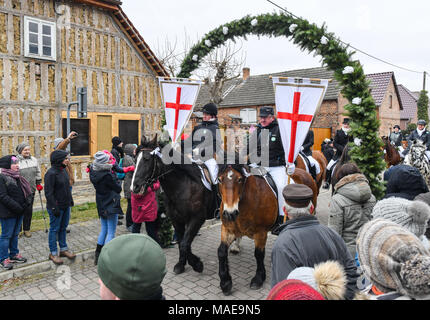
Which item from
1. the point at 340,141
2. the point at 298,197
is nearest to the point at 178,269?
the point at 298,197

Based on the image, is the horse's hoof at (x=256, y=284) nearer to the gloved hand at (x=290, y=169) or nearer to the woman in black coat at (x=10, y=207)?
the gloved hand at (x=290, y=169)

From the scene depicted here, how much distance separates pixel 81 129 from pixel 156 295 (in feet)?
38.4

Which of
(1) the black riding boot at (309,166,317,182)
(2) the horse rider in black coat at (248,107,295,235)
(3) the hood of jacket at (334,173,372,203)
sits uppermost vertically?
(2) the horse rider in black coat at (248,107,295,235)

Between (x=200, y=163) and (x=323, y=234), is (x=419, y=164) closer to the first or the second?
(x=200, y=163)

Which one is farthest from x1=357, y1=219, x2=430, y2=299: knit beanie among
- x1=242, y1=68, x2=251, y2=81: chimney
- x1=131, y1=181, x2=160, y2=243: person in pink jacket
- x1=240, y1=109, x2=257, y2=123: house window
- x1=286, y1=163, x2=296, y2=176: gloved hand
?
x1=242, y1=68, x2=251, y2=81: chimney

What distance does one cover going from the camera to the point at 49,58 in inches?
434

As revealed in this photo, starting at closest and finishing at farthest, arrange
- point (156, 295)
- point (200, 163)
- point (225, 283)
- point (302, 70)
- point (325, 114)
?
1. point (156, 295)
2. point (225, 283)
3. point (200, 163)
4. point (325, 114)
5. point (302, 70)

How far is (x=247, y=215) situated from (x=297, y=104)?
6.09 feet

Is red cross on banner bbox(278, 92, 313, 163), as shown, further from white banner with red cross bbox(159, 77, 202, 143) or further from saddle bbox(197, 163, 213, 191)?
white banner with red cross bbox(159, 77, 202, 143)

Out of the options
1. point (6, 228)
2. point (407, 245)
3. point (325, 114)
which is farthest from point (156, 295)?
point (325, 114)

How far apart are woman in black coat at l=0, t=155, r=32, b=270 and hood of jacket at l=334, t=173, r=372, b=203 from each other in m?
5.01

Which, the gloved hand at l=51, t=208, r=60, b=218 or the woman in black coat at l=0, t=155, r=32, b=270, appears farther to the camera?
the gloved hand at l=51, t=208, r=60, b=218

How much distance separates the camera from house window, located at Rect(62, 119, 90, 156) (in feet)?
39.4

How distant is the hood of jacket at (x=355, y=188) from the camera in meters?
3.72
